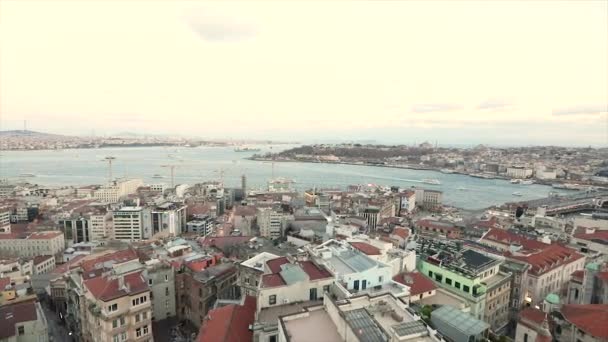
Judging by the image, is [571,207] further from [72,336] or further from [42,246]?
[42,246]

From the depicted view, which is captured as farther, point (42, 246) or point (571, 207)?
point (571, 207)

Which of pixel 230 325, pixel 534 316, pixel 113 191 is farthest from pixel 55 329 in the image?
pixel 113 191

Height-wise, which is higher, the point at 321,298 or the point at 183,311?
the point at 321,298

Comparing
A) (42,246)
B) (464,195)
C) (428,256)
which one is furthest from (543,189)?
(42,246)

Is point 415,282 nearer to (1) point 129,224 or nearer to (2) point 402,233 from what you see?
(2) point 402,233

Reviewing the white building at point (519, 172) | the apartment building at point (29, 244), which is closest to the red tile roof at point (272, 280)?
the apartment building at point (29, 244)

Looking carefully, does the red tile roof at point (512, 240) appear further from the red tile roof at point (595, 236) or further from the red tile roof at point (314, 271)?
the red tile roof at point (314, 271)
